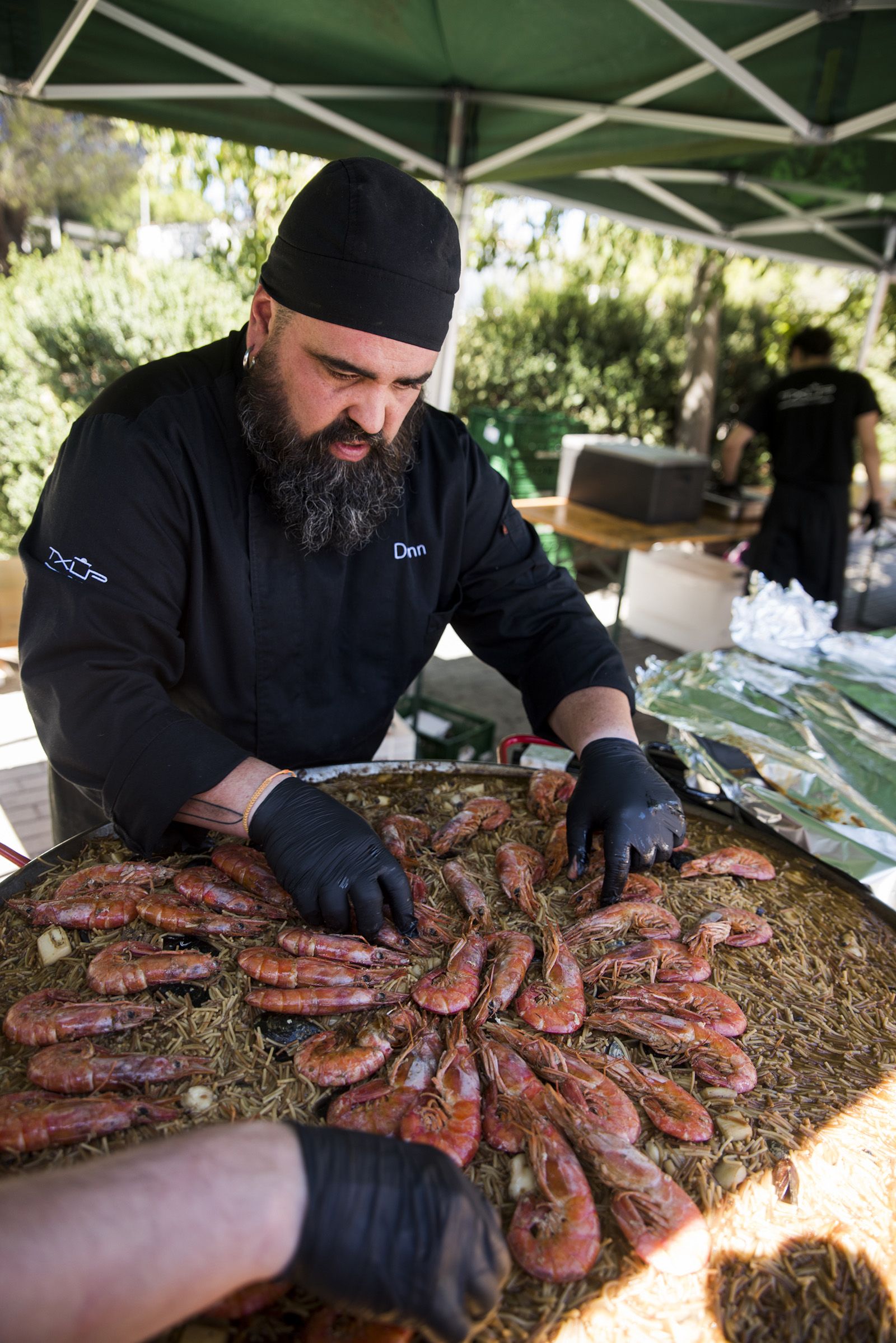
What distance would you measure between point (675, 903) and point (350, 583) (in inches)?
52.8

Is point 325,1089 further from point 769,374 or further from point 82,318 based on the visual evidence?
point 769,374

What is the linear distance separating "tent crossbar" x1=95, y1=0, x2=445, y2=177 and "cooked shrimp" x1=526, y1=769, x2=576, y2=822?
4262 mm

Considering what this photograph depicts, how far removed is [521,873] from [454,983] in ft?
1.53

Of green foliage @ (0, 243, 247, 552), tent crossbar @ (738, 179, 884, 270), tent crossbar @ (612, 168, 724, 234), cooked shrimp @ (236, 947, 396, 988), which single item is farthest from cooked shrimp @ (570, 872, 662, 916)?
green foliage @ (0, 243, 247, 552)

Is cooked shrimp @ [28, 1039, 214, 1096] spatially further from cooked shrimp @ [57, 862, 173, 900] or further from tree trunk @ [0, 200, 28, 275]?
tree trunk @ [0, 200, 28, 275]

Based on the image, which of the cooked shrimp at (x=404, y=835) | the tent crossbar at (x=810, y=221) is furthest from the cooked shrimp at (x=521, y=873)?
the tent crossbar at (x=810, y=221)

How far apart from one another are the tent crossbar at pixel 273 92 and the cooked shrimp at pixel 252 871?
433 cm

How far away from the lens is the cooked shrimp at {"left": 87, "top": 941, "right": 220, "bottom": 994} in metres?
1.71

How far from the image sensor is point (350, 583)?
2625 mm

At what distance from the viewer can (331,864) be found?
1.87 meters

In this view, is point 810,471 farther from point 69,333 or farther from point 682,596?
point 69,333

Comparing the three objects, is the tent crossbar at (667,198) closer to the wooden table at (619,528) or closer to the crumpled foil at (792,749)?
the wooden table at (619,528)

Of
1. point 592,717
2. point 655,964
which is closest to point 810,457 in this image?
point 592,717

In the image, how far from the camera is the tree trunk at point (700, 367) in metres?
11.6
